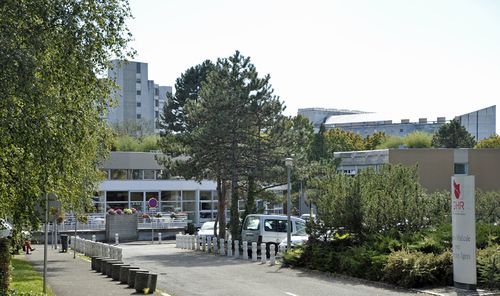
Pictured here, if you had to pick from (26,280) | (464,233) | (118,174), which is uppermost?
(118,174)

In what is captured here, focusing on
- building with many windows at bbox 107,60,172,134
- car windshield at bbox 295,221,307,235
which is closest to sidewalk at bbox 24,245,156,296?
car windshield at bbox 295,221,307,235

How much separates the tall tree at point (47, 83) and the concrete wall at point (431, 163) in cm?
4023

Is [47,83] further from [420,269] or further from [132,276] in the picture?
[420,269]

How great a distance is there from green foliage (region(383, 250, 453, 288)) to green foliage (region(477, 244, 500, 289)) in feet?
2.87

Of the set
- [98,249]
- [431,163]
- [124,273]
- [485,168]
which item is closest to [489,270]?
[124,273]

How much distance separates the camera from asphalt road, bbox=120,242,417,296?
18.1 m

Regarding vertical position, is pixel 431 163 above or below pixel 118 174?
above

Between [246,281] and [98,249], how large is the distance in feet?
42.8

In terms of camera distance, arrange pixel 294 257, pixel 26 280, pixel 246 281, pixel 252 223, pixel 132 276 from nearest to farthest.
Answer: pixel 132 276 < pixel 246 281 < pixel 26 280 < pixel 294 257 < pixel 252 223

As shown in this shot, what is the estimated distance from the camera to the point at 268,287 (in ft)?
63.1

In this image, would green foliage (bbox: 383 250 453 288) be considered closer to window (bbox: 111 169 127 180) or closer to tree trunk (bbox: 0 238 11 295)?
tree trunk (bbox: 0 238 11 295)

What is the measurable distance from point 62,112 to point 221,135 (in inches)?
992

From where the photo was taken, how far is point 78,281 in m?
21.9

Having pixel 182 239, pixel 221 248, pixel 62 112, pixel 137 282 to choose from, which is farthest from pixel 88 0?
pixel 182 239
